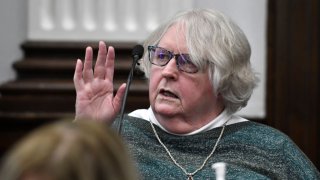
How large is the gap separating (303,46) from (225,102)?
4.33ft

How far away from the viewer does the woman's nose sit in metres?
1.92

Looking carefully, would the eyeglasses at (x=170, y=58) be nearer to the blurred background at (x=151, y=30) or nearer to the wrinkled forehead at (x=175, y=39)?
the wrinkled forehead at (x=175, y=39)

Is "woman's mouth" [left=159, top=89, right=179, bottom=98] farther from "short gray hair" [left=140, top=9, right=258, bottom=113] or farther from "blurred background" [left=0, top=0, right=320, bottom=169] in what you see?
"blurred background" [left=0, top=0, right=320, bottom=169]

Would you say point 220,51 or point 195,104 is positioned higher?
point 220,51

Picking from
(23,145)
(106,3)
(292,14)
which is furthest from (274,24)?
(23,145)

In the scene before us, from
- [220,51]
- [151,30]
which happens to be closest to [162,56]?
[220,51]

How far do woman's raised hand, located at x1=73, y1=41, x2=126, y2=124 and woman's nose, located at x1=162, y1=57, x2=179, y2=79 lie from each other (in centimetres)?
12

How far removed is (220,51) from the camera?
1932 mm

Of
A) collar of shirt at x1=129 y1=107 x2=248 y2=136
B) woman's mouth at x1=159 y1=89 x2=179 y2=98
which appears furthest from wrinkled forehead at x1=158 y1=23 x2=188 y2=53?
collar of shirt at x1=129 y1=107 x2=248 y2=136

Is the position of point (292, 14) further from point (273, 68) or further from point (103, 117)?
point (103, 117)

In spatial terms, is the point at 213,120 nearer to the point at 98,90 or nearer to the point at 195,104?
the point at 195,104

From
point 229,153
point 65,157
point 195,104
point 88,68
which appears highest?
point 65,157

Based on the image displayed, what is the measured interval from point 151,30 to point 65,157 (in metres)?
2.71

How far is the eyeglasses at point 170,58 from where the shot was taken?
193 cm
